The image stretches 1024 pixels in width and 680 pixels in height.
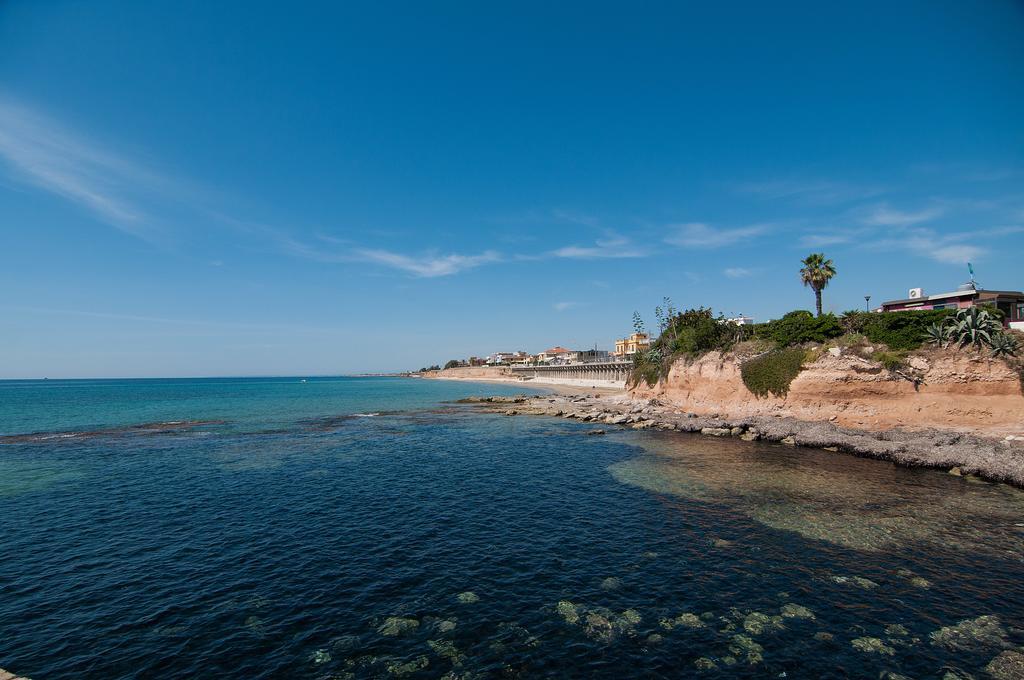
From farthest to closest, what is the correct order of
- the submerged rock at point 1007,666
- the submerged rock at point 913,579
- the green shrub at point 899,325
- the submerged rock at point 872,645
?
the green shrub at point 899,325, the submerged rock at point 913,579, the submerged rock at point 872,645, the submerged rock at point 1007,666

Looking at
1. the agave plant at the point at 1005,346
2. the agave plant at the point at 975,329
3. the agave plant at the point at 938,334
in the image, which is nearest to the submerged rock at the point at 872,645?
the agave plant at the point at 1005,346

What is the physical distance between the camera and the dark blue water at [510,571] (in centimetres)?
1117

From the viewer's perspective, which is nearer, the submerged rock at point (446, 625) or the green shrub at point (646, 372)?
the submerged rock at point (446, 625)

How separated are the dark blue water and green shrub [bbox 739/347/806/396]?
15919 mm

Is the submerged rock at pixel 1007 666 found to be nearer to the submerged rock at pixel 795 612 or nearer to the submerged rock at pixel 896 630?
the submerged rock at pixel 896 630

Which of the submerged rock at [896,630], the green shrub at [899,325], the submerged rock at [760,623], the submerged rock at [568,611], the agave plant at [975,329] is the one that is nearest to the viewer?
the submerged rock at [896,630]

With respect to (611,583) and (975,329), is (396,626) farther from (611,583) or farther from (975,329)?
(975,329)

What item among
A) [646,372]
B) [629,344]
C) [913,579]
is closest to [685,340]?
[646,372]

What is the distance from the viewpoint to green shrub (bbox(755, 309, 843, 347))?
148 feet

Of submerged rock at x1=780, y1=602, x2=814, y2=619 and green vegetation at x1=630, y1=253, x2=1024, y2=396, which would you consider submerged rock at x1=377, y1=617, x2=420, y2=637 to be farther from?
green vegetation at x1=630, y1=253, x2=1024, y2=396

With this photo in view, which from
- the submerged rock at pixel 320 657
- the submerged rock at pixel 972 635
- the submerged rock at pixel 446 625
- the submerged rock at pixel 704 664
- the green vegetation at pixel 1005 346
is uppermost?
the green vegetation at pixel 1005 346

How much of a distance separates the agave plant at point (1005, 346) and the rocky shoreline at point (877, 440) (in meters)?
6.98

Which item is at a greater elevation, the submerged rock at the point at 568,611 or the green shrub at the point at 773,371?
the green shrub at the point at 773,371

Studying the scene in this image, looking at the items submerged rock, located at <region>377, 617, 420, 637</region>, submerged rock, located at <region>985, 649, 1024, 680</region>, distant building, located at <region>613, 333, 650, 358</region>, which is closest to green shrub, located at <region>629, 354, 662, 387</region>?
submerged rock, located at <region>985, 649, 1024, 680</region>
